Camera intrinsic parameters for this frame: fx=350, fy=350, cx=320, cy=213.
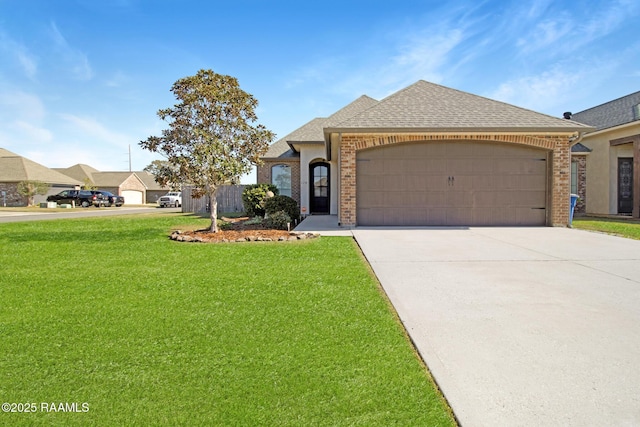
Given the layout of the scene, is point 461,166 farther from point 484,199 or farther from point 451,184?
point 484,199

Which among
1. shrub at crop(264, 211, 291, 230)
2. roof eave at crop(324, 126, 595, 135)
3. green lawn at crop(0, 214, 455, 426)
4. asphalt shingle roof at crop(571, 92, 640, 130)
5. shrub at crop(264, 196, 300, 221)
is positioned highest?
asphalt shingle roof at crop(571, 92, 640, 130)

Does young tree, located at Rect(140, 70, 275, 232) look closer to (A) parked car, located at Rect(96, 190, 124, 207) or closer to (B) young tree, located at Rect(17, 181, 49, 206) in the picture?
(A) parked car, located at Rect(96, 190, 124, 207)

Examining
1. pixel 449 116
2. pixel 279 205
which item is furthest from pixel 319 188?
pixel 449 116

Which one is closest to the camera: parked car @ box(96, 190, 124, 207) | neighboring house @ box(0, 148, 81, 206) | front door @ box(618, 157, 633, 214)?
front door @ box(618, 157, 633, 214)

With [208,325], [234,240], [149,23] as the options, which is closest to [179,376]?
[208,325]

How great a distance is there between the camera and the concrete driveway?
2156 millimetres

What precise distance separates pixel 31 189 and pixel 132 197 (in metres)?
16.7

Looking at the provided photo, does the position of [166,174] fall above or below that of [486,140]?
below

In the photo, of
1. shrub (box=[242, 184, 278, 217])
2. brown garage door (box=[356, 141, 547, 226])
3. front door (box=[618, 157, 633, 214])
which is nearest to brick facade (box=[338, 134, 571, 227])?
brown garage door (box=[356, 141, 547, 226])

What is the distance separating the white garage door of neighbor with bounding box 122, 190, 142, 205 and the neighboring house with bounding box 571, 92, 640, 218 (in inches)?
2034

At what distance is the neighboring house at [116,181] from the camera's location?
4950 cm

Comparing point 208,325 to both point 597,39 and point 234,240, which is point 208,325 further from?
point 597,39

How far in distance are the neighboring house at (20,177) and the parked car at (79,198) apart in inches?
215

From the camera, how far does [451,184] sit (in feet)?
36.2
